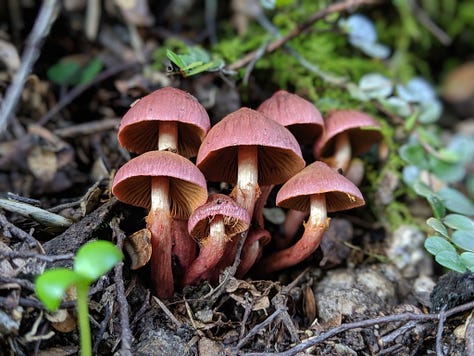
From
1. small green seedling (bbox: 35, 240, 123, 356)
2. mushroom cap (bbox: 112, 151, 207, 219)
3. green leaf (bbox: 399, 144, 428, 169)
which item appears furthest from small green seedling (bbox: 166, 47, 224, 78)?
green leaf (bbox: 399, 144, 428, 169)

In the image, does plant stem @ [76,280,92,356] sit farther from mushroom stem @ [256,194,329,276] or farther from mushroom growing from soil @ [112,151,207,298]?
mushroom stem @ [256,194,329,276]

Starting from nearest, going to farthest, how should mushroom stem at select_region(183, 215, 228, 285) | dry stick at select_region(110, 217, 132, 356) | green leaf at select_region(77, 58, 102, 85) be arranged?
dry stick at select_region(110, 217, 132, 356)
mushroom stem at select_region(183, 215, 228, 285)
green leaf at select_region(77, 58, 102, 85)

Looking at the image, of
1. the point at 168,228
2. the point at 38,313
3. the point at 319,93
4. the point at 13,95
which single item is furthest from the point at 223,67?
the point at 38,313

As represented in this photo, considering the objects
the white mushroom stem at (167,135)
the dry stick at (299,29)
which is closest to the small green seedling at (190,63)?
the white mushroom stem at (167,135)

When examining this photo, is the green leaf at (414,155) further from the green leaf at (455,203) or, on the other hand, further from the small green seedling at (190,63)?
the small green seedling at (190,63)

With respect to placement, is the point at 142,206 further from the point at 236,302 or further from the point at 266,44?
the point at 266,44

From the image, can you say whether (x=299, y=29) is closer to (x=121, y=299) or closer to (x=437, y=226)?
(x=437, y=226)

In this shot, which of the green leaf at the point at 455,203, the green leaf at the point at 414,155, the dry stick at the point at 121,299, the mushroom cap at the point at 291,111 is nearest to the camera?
the dry stick at the point at 121,299
